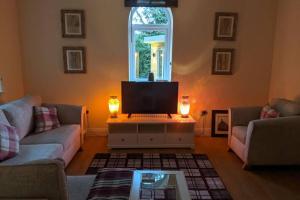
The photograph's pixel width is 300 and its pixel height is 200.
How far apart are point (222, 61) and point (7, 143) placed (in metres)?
3.44

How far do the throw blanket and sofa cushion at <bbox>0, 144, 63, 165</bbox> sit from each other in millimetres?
682

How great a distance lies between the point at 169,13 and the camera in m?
4.30

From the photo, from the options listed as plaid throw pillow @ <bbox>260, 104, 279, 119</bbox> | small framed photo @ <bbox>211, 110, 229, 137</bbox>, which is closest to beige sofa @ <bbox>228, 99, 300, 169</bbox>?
plaid throw pillow @ <bbox>260, 104, 279, 119</bbox>

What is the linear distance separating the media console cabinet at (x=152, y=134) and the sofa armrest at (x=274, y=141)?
1.00 meters

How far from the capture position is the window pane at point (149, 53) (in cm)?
445

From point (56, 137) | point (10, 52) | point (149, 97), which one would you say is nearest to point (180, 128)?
point (149, 97)

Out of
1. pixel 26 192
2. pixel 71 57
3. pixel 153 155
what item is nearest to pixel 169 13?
pixel 71 57

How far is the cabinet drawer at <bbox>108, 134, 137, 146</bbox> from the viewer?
390cm

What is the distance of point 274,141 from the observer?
3.11 metres

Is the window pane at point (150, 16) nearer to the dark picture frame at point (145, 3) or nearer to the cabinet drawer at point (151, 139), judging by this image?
the dark picture frame at point (145, 3)

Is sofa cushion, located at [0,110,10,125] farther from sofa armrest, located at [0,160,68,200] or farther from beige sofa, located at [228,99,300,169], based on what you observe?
beige sofa, located at [228,99,300,169]

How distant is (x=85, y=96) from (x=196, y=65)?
2.01 metres

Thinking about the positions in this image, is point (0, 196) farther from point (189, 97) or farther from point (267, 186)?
point (189, 97)

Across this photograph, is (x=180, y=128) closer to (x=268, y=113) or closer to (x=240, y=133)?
(x=240, y=133)
